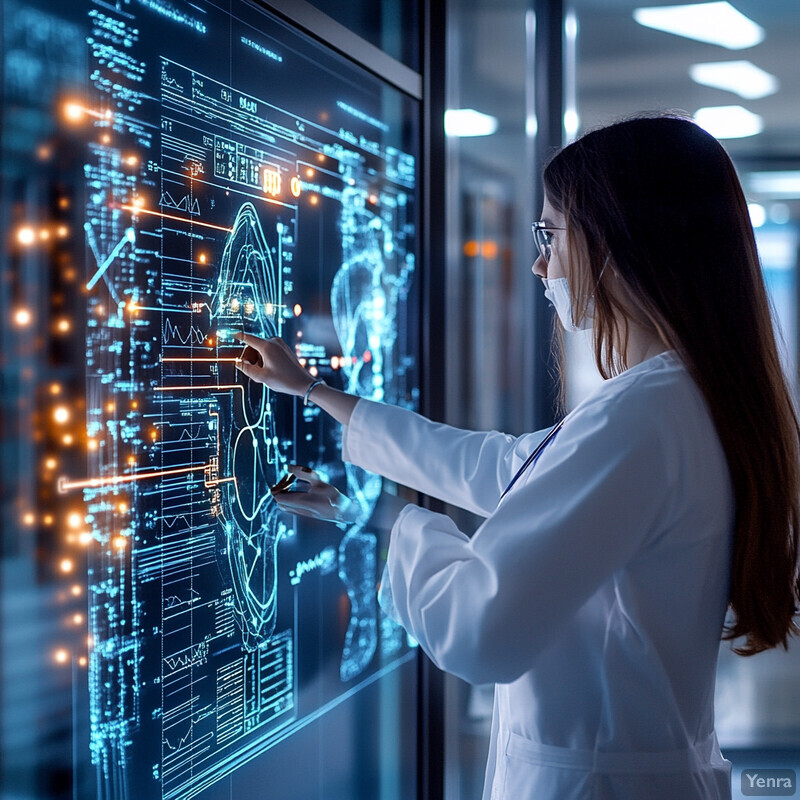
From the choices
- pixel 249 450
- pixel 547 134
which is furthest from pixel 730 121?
pixel 249 450

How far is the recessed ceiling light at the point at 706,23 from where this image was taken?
2.46 m

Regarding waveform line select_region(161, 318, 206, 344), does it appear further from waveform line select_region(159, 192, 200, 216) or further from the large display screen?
waveform line select_region(159, 192, 200, 216)

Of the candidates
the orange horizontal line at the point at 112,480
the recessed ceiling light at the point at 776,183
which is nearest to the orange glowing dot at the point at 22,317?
the orange horizontal line at the point at 112,480

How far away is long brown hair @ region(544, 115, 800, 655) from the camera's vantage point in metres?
1.07

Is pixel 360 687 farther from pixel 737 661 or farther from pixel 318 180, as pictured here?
A: pixel 737 661

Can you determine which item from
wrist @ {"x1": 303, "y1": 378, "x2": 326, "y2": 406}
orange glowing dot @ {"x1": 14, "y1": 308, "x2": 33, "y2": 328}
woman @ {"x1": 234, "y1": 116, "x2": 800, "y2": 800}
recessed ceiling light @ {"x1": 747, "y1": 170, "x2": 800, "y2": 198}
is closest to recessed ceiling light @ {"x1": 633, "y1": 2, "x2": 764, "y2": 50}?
recessed ceiling light @ {"x1": 747, "y1": 170, "x2": 800, "y2": 198}

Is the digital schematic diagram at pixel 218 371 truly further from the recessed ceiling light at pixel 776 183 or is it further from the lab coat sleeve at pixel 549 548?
the recessed ceiling light at pixel 776 183

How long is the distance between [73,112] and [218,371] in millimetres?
443

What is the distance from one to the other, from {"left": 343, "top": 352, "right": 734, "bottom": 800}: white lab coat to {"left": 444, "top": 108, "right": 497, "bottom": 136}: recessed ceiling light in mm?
1532

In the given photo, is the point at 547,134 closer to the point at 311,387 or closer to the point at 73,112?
Answer: the point at 311,387

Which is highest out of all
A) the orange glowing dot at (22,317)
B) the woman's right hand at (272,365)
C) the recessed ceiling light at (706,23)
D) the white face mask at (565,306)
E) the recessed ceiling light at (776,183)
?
the recessed ceiling light at (706,23)

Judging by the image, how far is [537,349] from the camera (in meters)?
2.45

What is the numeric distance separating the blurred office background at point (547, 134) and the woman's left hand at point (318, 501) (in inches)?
43.1

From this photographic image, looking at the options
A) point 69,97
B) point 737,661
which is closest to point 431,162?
point 69,97
